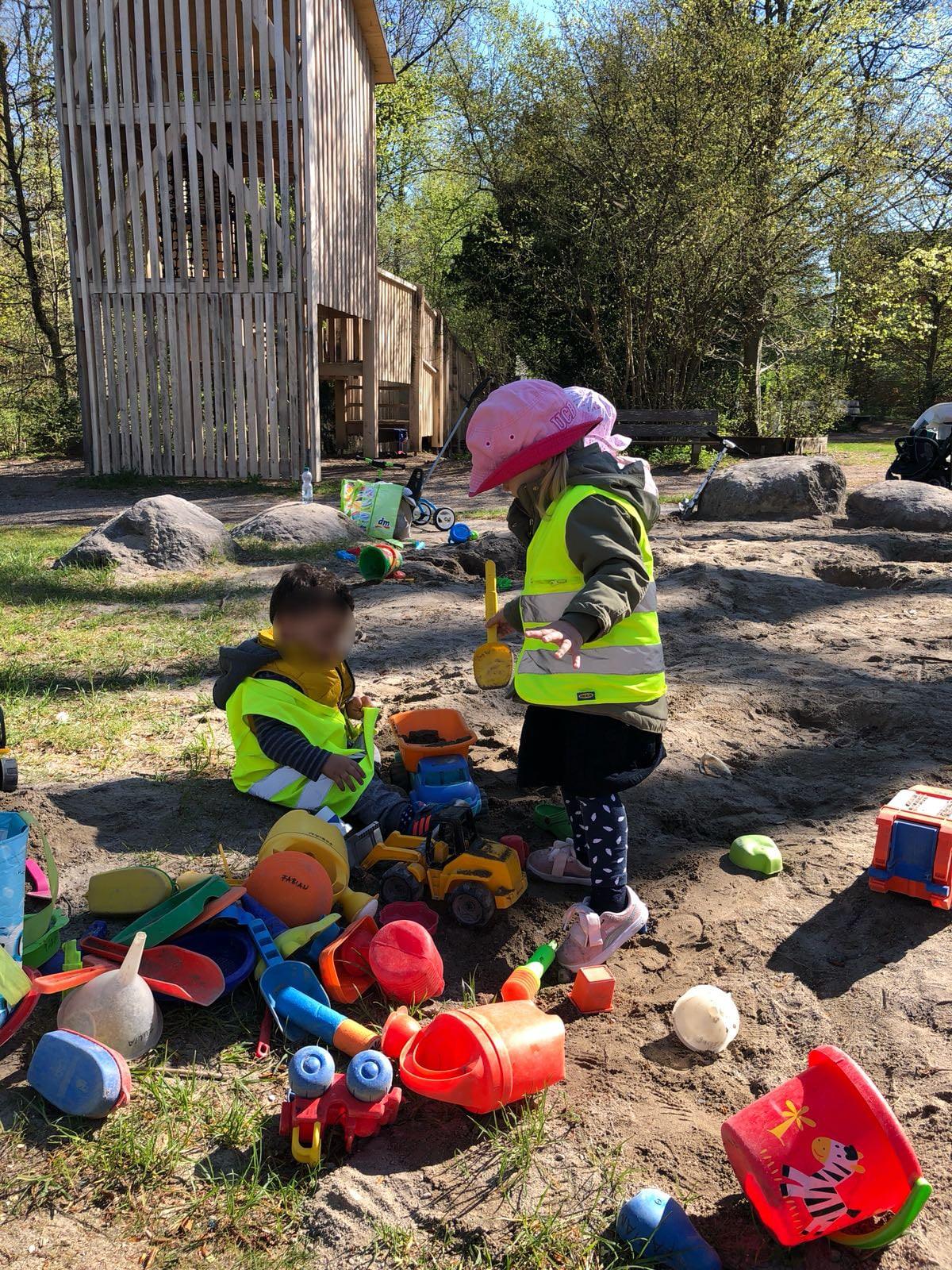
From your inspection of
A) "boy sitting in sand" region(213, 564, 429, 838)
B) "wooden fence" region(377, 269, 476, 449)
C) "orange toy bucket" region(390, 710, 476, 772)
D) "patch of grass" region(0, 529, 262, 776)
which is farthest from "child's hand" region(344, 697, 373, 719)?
"wooden fence" region(377, 269, 476, 449)

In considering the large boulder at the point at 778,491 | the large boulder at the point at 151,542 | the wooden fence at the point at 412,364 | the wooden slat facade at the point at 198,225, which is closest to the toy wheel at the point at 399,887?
the large boulder at the point at 151,542

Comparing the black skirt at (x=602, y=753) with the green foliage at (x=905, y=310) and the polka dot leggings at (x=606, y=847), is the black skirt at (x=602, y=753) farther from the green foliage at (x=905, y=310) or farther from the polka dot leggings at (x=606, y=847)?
the green foliage at (x=905, y=310)

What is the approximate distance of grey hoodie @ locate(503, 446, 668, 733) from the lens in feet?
7.52

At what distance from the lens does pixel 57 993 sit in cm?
Result: 234

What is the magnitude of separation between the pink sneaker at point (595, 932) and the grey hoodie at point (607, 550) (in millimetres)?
520

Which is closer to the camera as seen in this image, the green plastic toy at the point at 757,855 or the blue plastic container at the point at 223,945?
the blue plastic container at the point at 223,945

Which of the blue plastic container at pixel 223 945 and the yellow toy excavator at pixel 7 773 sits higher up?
the yellow toy excavator at pixel 7 773

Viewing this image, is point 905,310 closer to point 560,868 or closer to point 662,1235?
point 560,868

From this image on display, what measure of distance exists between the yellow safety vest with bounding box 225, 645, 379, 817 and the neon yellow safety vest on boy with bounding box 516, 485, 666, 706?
92 centimetres

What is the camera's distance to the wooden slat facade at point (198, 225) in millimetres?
12031

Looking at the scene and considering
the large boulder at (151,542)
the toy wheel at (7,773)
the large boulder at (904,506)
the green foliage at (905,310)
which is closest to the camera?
the toy wheel at (7,773)

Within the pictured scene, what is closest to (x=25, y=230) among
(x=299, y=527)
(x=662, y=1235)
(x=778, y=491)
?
(x=299, y=527)

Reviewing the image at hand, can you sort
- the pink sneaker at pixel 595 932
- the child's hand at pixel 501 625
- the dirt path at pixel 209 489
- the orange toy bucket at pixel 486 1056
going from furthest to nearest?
the dirt path at pixel 209 489
the child's hand at pixel 501 625
the pink sneaker at pixel 595 932
the orange toy bucket at pixel 486 1056

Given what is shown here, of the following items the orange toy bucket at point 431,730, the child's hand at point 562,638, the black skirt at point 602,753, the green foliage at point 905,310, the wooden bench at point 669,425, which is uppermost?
the green foliage at point 905,310
